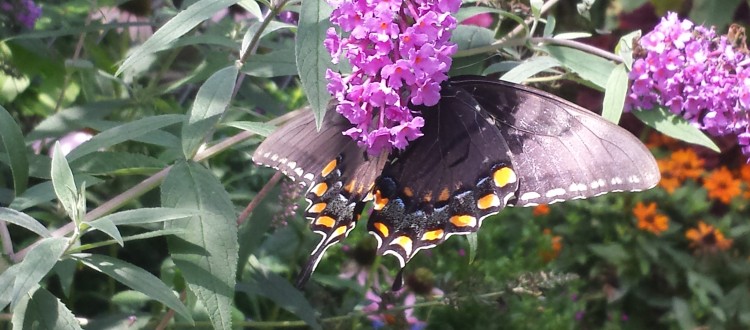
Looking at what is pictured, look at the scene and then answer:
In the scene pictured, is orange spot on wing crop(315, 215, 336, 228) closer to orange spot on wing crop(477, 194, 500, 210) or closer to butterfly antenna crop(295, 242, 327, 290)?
butterfly antenna crop(295, 242, 327, 290)

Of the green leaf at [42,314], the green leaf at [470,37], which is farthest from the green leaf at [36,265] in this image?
the green leaf at [470,37]

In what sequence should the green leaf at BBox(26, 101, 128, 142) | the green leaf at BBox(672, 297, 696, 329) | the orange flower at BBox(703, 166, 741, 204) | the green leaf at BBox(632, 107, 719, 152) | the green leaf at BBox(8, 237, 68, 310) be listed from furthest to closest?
the orange flower at BBox(703, 166, 741, 204)
the green leaf at BBox(672, 297, 696, 329)
the green leaf at BBox(26, 101, 128, 142)
the green leaf at BBox(632, 107, 719, 152)
the green leaf at BBox(8, 237, 68, 310)

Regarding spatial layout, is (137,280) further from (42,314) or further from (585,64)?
(585,64)

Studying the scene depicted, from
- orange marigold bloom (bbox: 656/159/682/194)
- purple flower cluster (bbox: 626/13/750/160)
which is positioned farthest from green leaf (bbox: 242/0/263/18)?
orange marigold bloom (bbox: 656/159/682/194)

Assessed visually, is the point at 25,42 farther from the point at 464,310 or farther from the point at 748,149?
the point at 748,149

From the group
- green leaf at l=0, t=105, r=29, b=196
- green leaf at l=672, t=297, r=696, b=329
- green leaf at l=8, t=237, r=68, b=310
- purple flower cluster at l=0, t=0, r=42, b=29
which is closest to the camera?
green leaf at l=8, t=237, r=68, b=310

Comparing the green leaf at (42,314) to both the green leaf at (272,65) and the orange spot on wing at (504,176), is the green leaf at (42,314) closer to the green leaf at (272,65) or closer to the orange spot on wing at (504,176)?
the green leaf at (272,65)

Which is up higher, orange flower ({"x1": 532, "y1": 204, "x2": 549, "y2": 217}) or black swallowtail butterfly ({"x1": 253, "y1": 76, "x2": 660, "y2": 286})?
black swallowtail butterfly ({"x1": 253, "y1": 76, "x2": 660, "y2": 286})

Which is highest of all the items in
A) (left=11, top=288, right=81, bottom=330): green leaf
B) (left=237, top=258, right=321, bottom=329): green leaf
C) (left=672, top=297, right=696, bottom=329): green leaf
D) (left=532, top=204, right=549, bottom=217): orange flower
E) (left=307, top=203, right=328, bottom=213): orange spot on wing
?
(left=11, top=288, right=81, bottom=330): green leaf
